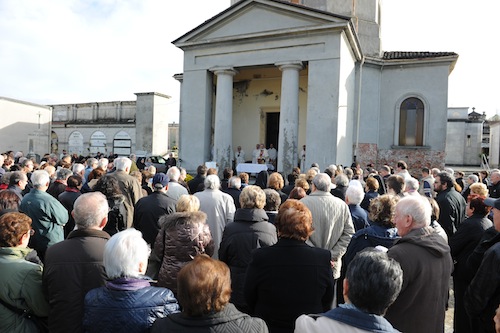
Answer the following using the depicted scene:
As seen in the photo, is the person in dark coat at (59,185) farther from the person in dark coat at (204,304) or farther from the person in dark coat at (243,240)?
the person in dark coat at (204,304)

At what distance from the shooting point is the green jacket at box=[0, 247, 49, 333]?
106 inches

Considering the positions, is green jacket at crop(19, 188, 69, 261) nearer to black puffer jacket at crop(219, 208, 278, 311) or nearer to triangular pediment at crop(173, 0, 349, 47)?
black puffer jacket at crop(219, 208, 278, 311)

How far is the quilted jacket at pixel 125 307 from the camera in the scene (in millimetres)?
2219

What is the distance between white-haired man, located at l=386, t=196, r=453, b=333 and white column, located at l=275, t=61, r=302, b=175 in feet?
40.4

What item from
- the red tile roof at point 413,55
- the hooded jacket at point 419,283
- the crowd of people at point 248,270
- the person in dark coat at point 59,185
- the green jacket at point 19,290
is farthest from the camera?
the red tile roof at point 413,55

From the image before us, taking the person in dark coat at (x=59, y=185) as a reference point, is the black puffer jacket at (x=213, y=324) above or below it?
below

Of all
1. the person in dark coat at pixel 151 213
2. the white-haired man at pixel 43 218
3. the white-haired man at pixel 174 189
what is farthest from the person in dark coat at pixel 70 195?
the white-haired man at pixel 174 189

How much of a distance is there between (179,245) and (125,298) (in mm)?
1219

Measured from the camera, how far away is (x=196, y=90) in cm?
1730

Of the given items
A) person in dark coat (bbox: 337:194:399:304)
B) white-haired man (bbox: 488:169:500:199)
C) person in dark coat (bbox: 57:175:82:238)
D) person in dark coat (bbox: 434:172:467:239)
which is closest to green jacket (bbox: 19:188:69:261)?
person in dark coat (bbox: 57:175:82:238)

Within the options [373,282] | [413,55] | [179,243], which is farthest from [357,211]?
[413,55]

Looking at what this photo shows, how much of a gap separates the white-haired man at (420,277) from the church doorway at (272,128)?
17.5 m

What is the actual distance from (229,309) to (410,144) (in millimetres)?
18950

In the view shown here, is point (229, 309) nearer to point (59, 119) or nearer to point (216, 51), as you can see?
point (216, 51)
